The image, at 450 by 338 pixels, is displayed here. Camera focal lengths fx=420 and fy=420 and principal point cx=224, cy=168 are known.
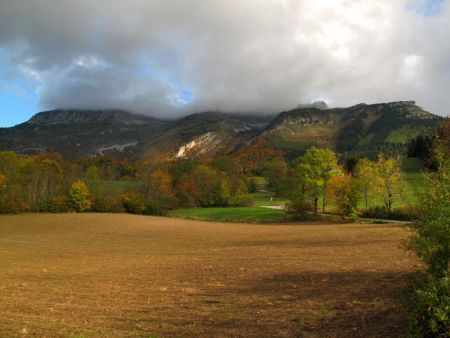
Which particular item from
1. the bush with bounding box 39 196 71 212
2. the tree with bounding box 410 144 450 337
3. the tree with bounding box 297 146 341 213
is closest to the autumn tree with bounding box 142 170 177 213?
the bush with bounding box 39 196 71 212

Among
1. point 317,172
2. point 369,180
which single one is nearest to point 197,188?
point 317,172

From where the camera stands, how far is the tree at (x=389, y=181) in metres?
78.4

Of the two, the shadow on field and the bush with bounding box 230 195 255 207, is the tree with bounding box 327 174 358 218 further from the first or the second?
the shadow on field

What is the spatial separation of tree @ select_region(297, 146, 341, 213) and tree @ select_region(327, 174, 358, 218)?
6.58 meters

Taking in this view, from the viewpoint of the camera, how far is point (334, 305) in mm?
15133

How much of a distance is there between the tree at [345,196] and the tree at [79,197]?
5691 cm

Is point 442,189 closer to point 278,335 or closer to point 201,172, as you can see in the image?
point 278,335

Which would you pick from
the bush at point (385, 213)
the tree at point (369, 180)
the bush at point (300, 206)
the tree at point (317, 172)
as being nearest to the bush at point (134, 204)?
the bush at point (300, 206)

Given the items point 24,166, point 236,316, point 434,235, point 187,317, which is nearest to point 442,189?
point 434,235

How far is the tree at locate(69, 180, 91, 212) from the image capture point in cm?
9775

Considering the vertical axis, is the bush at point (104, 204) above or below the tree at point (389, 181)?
below

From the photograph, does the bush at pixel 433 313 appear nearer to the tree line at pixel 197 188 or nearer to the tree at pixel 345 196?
the tree line at pixel 197 188

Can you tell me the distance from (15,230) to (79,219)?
18.5 meters

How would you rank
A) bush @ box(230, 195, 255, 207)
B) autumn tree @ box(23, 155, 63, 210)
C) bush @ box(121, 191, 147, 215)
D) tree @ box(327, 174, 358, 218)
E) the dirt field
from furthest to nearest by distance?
bush @ box(230, 195, 255, 207) < bush @ box(121, 191, 147, 215) < autumn tree @ box(23, 155, 63, 210) < tree @ box(327, 174, 358, 218) < the dirt field
